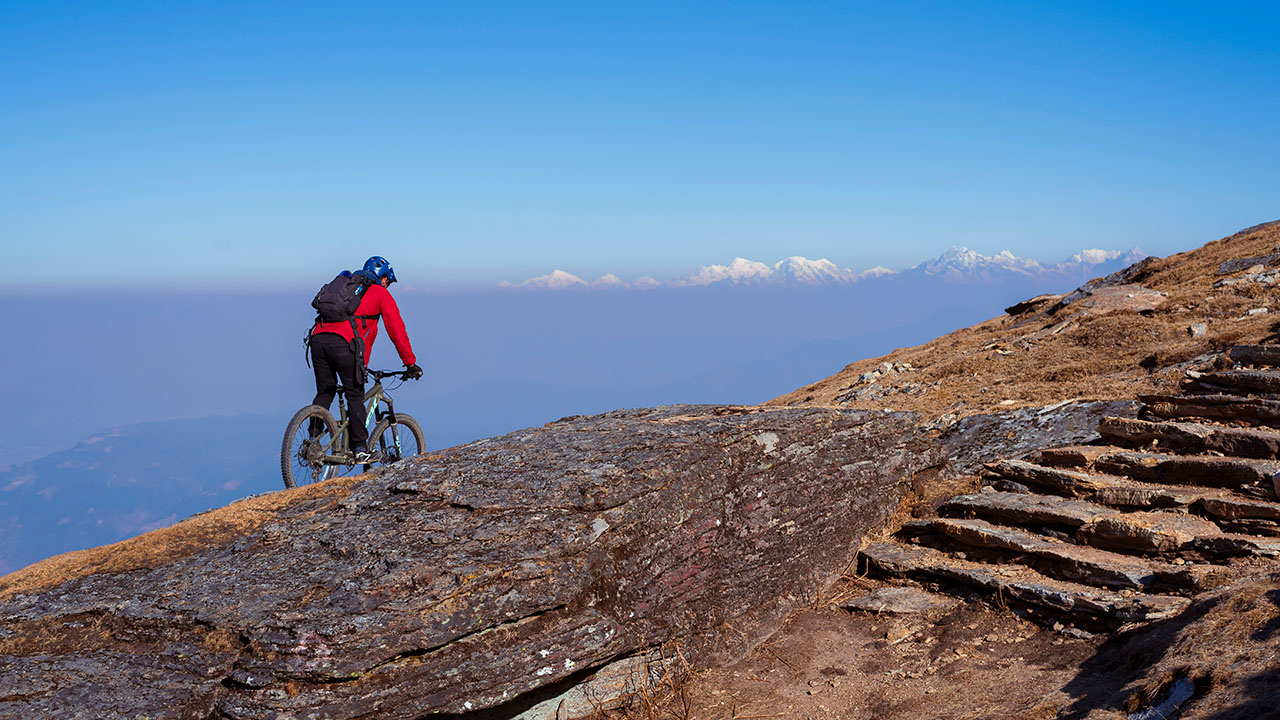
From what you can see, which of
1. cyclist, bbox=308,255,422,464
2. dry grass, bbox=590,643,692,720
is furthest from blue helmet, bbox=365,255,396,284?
dry grass, bbox=590,643,692,720

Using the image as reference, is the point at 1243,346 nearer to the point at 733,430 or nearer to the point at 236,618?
the point at 733,430

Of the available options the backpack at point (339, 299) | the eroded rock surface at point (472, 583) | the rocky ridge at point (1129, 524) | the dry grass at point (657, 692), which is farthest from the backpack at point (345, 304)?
the rocky ridge at point (1129, 524)

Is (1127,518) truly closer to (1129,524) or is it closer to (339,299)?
(1129,524)

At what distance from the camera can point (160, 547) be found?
7867 millimetres

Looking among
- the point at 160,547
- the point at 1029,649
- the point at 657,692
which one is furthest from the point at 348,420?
the point at 1029,649

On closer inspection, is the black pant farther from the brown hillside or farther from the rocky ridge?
the brown hillside

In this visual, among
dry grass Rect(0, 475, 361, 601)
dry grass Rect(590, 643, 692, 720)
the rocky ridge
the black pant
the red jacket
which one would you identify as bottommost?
dry grass Rect(590, 643, 692, 720)

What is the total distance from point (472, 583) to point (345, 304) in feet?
19.7

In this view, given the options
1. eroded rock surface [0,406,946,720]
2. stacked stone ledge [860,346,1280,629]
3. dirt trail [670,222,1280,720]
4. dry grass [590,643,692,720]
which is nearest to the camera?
dirt trail [670,222,1280,720]

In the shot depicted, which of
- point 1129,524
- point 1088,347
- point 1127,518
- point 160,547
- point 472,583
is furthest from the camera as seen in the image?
point 1088,347

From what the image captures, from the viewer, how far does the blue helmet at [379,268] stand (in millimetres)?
11891

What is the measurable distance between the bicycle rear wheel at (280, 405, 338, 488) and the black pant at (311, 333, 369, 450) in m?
0.32

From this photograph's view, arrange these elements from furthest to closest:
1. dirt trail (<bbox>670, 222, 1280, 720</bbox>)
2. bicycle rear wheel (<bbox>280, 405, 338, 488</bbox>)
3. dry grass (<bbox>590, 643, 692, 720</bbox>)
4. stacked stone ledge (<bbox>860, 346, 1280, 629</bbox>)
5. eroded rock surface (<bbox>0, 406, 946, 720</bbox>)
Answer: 1. bicycle rear wheel (<bbox>280, 405, 338, 488</bbox>)
2. stacked stone ledge (<bbox>860, 346, 1280, 629</bbox>)
3. dry grass (<bbox>590, 643, 692, 720</bbox>)
4. eroded rock surface (<bbox>0, 406, 946, 720</bbox>)
5. dirt trail (<bbox>670, 222, 1280, 720</bbox>)

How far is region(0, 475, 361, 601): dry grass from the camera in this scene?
7480 millimetres
